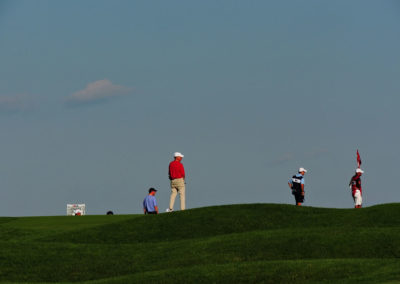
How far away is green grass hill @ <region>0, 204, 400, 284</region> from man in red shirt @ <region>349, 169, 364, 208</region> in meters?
5.32

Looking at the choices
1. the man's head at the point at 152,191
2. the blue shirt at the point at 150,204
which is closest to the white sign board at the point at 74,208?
the blue shirt at the point at 150,204

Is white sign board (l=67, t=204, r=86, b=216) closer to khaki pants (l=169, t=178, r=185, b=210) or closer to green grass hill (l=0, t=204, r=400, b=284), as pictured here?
green grass hill (l=0, t=204, r=400, b=284)

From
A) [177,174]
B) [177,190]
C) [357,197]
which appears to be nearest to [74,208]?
[177,190]

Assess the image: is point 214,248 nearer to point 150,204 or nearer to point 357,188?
point 150,204

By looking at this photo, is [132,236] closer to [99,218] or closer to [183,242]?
[183,242]

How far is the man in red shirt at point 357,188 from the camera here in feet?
144

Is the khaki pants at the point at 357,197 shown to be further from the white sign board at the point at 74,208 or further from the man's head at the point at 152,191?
the white sign board at the point at 74,208

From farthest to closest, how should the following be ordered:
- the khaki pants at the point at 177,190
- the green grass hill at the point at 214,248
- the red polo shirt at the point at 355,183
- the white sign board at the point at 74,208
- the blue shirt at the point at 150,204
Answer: the white sign board at the point at 74,208, the red polo shirt at the point at 355,183, the blue shirt at the point at 150,204, the khaki pants at the point at 177,190, the green grass hill at the point at 214,248

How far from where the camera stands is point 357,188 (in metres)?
44.2

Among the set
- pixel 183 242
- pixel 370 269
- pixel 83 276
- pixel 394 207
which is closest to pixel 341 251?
pixel 370 269

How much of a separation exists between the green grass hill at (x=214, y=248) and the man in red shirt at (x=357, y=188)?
5315mm

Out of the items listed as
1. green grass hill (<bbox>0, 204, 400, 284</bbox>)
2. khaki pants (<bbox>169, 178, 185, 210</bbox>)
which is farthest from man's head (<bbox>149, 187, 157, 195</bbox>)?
green grass hill (<bbox>0, 204, 400, 284</bbox>)

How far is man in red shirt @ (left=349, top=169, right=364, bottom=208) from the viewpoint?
43.9 m

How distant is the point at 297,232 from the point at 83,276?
836 centimetres
